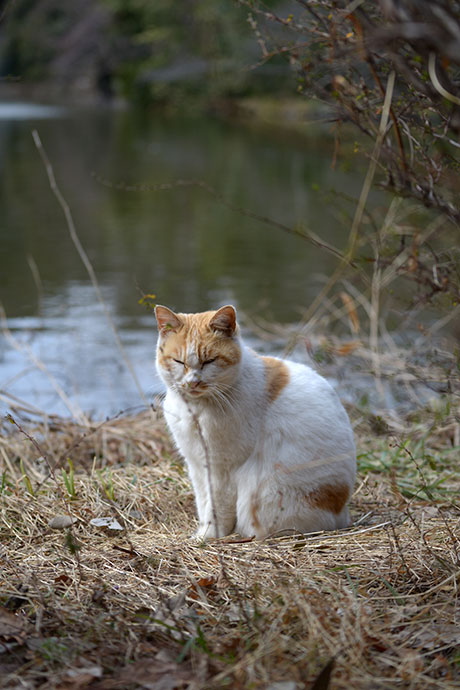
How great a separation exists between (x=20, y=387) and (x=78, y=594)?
268cm

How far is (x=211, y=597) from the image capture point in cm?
205

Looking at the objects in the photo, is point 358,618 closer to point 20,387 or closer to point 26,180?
point 20,387

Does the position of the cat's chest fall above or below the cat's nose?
below

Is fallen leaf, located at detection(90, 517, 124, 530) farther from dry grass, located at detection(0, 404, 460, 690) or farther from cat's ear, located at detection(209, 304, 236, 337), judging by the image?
cat's ear, located at detection(209, 304, 236, 337)

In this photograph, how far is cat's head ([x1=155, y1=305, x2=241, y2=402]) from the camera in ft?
8.00

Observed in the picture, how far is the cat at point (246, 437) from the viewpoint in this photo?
248 cm

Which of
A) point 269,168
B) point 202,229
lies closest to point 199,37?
point 269,168

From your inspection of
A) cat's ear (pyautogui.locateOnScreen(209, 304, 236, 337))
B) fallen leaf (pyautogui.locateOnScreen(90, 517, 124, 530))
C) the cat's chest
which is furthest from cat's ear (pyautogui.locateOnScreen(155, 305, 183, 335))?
fallen leaf (pyautogui.locateOnScreen(90, 517, 124, 530))

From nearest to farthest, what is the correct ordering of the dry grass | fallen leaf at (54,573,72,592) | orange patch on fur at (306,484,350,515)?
the dry grass < fallen leaf at (54,573,72,592) < orange patch on fur at (306,484,350,515)

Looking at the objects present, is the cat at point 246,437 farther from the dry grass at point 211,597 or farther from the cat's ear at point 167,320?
the dry grass at point 211,597

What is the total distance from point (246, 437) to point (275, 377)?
0.84 feet

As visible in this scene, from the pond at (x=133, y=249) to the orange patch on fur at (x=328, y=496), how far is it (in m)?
0.88

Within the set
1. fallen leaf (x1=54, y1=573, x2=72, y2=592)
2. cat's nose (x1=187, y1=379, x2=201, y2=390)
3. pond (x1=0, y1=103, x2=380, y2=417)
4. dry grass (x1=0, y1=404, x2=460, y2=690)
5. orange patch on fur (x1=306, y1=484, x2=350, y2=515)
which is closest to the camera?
dry grass (x1=0, y1=404, x2=460, y2=690)

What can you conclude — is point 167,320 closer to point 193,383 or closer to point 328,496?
point 193,383
